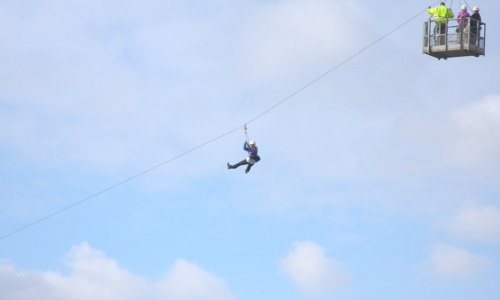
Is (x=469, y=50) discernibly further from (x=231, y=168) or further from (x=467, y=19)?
(x=231, y=168)

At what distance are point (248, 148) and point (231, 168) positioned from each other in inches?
63.9

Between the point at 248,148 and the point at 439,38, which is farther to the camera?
the point at 248,148

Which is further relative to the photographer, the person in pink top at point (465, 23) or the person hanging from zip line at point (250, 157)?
the person hanging from zip line at point (250, 157)

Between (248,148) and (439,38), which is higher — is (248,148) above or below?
below

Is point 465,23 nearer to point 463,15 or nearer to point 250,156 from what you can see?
point 463,15

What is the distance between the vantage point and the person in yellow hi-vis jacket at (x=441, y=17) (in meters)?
40.1

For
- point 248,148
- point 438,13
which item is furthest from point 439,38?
point 248,148

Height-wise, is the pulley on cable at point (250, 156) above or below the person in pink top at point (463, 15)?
below

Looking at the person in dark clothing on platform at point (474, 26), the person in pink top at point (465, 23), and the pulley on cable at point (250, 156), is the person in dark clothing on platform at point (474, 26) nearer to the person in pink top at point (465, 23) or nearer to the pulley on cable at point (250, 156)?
the person in pink top at point (465, 23)

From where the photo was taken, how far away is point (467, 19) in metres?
40.0

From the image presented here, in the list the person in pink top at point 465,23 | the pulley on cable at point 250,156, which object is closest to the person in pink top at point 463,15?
the person in pink top at point 465,23

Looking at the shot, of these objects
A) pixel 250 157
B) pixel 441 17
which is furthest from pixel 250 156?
pixel 441 17

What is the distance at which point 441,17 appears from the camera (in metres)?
40.4

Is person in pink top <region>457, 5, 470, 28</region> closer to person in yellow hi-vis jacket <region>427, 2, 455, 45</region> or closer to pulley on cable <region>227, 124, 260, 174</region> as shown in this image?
person in yellow hi-vis jacket <region>427, 2, 455, 45</region>
